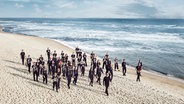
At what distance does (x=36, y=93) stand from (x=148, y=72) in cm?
1500

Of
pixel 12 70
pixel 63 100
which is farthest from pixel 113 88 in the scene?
Answer: pixel 12 70

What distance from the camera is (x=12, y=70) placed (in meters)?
21.1

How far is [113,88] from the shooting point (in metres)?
19.1

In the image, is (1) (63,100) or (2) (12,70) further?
(2) (12,70)

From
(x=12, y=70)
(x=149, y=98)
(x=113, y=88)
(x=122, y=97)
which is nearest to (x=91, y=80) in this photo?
(x=113, y=88)

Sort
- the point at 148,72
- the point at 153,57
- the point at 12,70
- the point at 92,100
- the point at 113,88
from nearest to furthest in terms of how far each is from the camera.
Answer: the point at 92,100
the point at 113,88
the point at 12,70
the point at 148,72
the point at 153,57

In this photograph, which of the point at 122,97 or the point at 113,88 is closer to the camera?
the point at 122,97

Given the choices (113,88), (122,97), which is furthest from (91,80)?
(122,97)

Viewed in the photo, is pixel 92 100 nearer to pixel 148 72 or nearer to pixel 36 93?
pixel 36 93

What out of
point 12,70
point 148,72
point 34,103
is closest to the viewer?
point 34,103

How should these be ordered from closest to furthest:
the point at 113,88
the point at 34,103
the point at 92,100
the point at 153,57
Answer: the point at 34,103 → the point at 92,100 → the point at 113,88 → the point at 153,57

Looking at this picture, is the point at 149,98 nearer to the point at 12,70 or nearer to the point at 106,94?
the point at 106,94

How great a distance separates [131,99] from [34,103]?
6338 millimetres

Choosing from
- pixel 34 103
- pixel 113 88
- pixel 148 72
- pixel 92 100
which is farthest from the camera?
pixel 148 72
